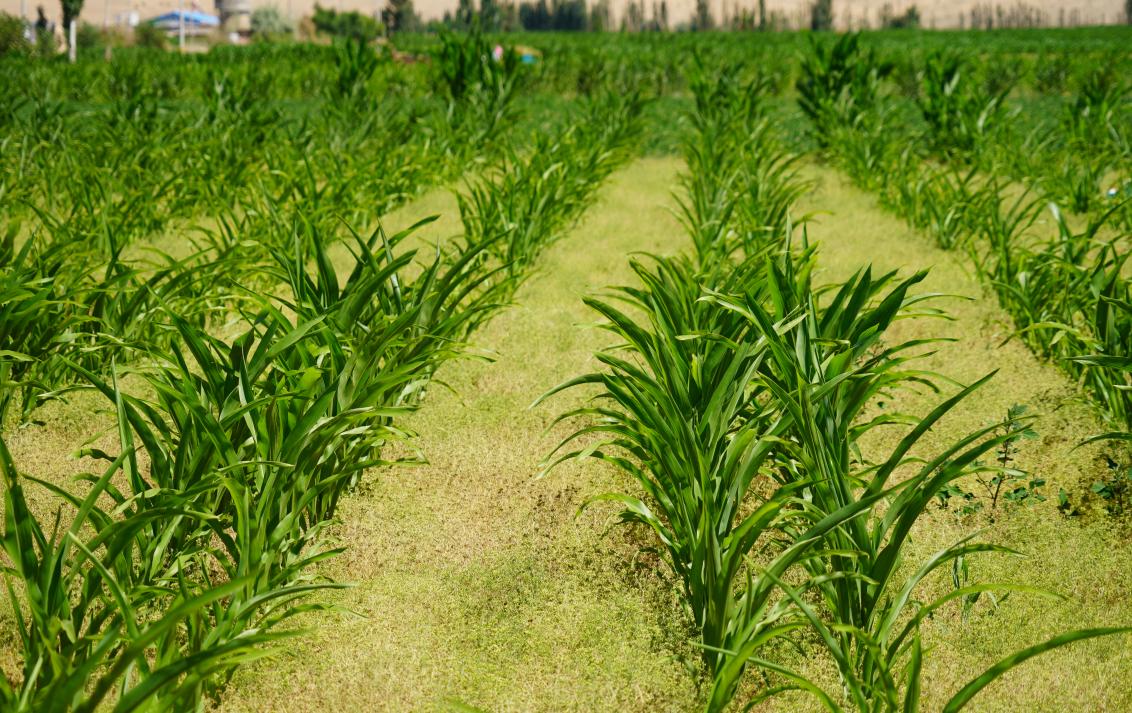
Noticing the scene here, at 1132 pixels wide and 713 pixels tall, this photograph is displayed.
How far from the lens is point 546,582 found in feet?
7.21

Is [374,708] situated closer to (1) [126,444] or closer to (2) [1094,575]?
(1) [126,444]

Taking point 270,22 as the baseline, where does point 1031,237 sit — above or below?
below

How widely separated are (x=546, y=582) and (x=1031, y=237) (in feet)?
16.1

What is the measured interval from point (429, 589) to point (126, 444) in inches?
29.8

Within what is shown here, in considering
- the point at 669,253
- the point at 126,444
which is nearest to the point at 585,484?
the point at 126,444

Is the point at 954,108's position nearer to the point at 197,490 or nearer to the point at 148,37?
the point at 197,490

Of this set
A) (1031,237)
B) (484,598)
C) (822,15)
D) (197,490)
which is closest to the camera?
(197,490)

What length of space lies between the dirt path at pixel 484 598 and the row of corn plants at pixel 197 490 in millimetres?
126

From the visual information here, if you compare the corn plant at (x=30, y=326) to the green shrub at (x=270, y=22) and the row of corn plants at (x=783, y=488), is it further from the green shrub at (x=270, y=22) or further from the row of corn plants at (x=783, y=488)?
the green shrub at (x=270, y=22)

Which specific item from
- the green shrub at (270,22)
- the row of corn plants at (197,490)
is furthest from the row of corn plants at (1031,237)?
the green shrub at (270,22)

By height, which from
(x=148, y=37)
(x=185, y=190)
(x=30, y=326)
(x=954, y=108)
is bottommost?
(x=30, y=326)

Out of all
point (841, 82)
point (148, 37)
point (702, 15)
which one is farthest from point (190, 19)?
point (841, 82)

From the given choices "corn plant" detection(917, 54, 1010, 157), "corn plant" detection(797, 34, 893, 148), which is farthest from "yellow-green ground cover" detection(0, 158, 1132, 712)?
"corn plant" detection(797, 34, 893, 148)

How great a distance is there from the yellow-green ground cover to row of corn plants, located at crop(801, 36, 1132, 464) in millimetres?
209
